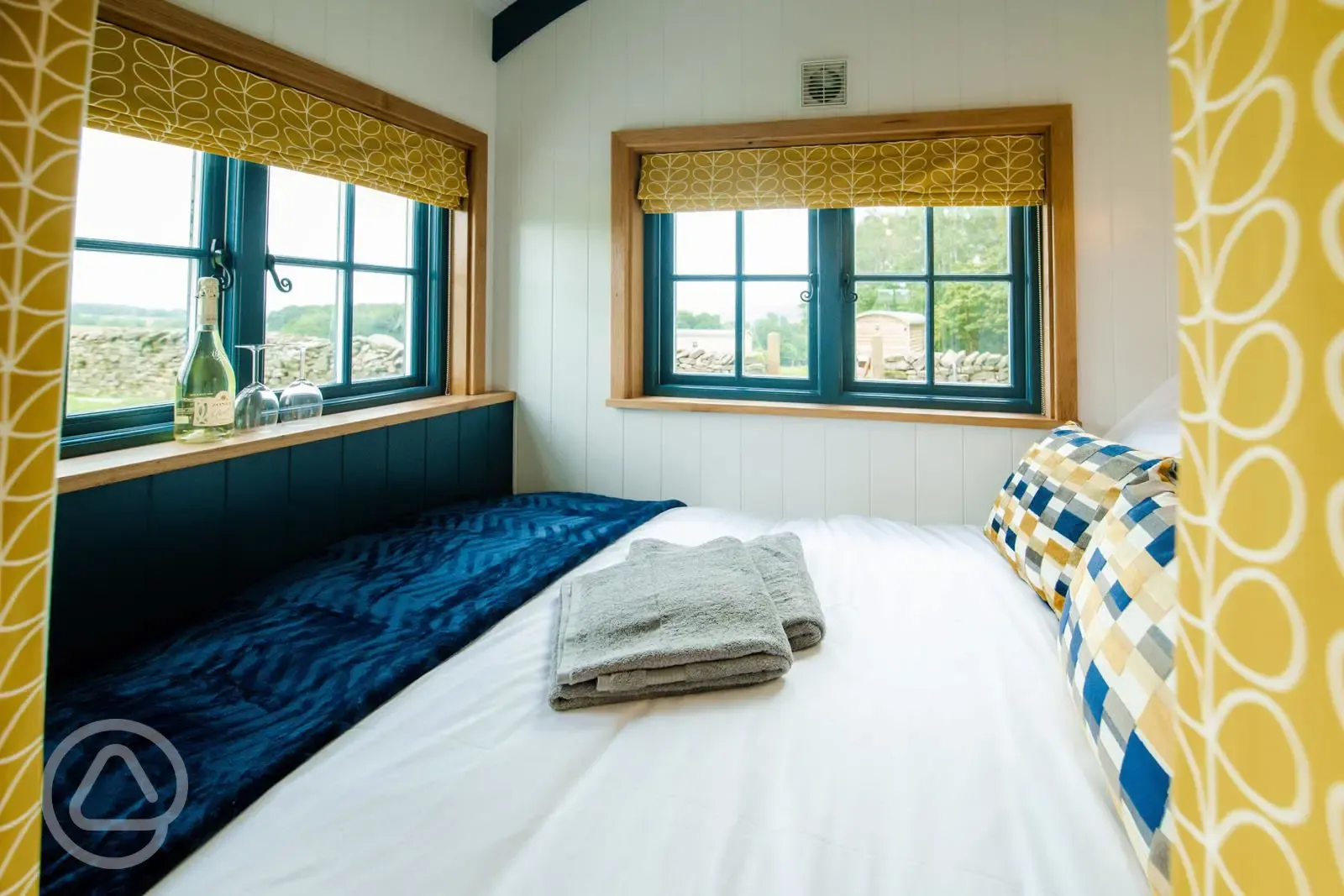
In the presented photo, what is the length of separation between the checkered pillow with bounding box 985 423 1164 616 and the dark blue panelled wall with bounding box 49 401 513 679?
1.71 meters

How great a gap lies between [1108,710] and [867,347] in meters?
1.83

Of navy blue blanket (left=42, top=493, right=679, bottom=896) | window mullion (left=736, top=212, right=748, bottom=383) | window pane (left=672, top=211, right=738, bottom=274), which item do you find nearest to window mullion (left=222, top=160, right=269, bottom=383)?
navy blue blanket (left=42, top=493, right=679, bottom=896)

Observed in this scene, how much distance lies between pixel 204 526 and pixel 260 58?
114cm

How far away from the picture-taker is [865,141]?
2.38 m

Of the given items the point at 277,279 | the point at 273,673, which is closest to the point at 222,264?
the point at 277,279

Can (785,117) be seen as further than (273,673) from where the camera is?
Yes

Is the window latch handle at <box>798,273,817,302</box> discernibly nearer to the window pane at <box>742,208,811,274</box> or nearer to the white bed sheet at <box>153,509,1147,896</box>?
the window pane at <box>742,208,811,274</box>

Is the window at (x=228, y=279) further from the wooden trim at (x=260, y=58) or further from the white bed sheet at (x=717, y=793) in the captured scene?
the white bed sheet at (x=717, y=793)

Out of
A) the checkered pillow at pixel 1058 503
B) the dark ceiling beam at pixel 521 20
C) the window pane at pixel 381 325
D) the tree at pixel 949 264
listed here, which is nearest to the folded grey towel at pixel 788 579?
the checkered pillow at pixel 1058 503

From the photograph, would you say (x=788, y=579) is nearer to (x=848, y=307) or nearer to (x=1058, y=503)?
(x=1058, y=503)

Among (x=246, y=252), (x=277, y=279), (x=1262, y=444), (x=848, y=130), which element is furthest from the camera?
(x=848, y=130)

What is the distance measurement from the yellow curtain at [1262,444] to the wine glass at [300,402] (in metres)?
2.05

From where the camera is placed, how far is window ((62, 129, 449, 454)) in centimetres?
155

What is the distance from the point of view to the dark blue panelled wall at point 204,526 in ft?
4.40
